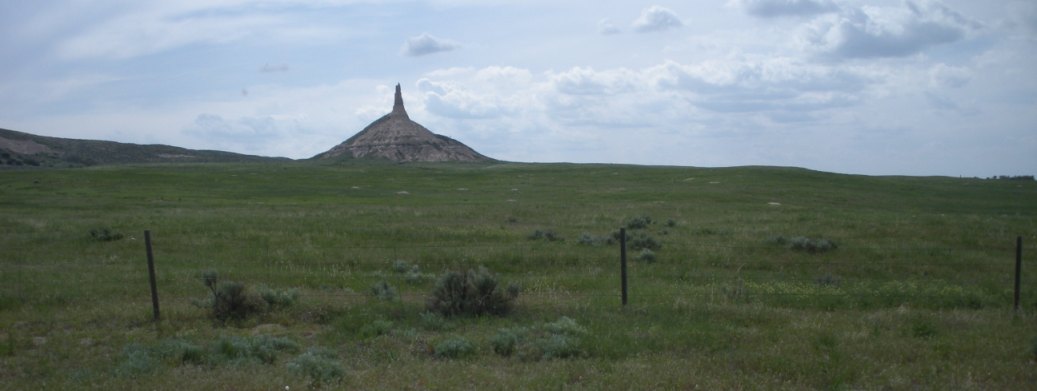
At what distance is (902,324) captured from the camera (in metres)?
11.6

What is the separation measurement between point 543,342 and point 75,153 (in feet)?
432

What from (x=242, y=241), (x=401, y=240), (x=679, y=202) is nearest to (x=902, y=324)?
(x=401, y=240)

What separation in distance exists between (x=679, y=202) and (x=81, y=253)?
3051 cm

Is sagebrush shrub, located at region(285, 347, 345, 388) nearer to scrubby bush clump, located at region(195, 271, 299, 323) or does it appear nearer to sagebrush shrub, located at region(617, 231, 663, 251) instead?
scrubby bush clump, located at region(195, 271, 299, 323)

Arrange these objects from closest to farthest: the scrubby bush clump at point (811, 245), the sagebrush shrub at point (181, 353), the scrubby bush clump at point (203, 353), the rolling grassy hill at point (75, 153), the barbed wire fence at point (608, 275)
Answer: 1. the scrubby bush clump at point (203, 353)
2. the sagebrush shrub at point (181, 353)
3. the barbed wire fence at point (608, 275)
4. the scrubby bush clump at point (811, 245)
5. the rolling grassy hill at point (75, 153)

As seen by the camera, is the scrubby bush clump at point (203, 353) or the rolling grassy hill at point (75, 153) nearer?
the scrubby bush clump at point (203, 353)

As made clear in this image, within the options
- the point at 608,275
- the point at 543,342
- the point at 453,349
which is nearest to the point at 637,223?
the point at 608,275

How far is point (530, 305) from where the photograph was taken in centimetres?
1332

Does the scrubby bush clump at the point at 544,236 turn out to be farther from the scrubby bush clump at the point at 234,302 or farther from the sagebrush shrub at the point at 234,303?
the sagebrush shrub at the point at 234,303

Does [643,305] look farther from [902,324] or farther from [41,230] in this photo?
[41,230]

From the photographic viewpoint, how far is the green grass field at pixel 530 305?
29.5 ft

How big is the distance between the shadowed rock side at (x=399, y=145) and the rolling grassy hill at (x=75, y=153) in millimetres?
26724

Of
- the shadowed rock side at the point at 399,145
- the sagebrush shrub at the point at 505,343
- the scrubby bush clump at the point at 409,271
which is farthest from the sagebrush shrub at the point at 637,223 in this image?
the shadowed rock side at the point at 399,145

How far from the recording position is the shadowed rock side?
511 feet
